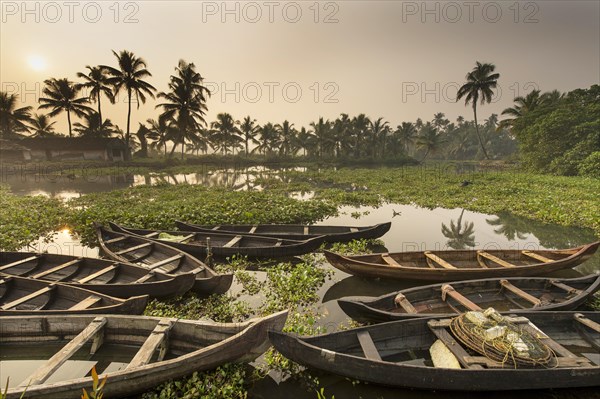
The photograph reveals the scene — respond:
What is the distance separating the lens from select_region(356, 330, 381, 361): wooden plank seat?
3.86 meters

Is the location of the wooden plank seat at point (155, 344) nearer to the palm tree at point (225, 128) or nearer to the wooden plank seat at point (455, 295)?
the wooden plank seat at point (455, 295)

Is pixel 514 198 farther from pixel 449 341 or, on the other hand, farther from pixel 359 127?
pixel 359 127

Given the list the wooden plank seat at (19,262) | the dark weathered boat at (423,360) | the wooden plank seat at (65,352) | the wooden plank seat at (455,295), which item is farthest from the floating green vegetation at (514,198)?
the wooden plank seat at (65,352)

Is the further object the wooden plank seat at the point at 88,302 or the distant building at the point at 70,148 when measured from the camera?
the distant building at the point at 70,148

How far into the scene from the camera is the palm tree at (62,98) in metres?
39.1

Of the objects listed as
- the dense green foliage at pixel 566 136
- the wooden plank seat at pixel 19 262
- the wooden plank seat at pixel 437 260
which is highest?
the dense green foliage at pixel 566 136

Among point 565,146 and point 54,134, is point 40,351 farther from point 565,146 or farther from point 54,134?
point 54,134

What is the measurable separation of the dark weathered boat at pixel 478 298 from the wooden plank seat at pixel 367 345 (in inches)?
21.5

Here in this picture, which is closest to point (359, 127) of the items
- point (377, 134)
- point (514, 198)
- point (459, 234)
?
point (377, 134)

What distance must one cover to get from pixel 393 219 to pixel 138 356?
11.8m

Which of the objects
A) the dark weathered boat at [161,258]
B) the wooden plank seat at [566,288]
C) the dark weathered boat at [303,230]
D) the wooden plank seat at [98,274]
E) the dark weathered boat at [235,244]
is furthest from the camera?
the dark weathered boat at [303,230]

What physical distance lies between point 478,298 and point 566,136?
30.7 metres

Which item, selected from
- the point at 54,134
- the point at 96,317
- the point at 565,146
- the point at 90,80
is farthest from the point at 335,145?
the point at 96,317

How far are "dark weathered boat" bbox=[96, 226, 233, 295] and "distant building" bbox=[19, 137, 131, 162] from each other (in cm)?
3870
